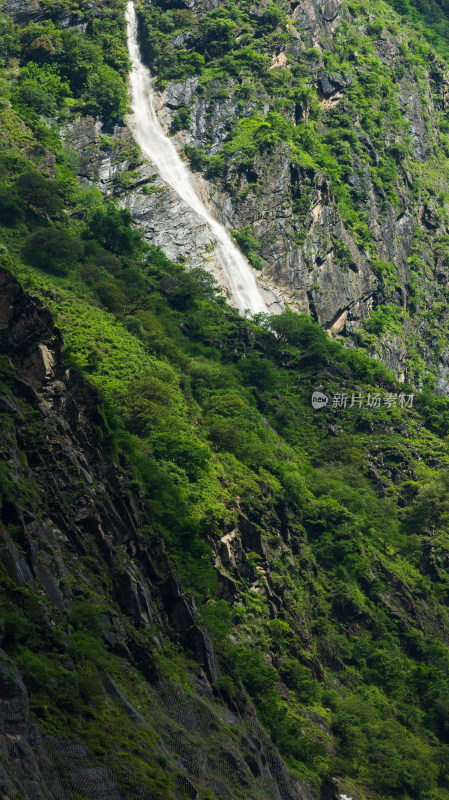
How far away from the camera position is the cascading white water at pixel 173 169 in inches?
4796

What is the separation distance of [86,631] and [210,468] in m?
31.7

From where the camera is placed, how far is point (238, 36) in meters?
152

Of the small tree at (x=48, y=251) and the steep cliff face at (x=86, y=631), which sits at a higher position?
the small tree at (x=48, y=251)

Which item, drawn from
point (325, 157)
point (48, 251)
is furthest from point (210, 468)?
point (325, 157)

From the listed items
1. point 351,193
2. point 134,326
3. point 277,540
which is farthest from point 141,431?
point 351,193

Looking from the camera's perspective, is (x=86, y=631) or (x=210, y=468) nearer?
(x=86, y=631)

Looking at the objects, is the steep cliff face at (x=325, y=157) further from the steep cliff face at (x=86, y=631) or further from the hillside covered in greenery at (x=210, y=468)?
the steep cliff face at (x=86, y=631)

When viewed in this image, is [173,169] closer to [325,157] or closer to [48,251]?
[325,157]

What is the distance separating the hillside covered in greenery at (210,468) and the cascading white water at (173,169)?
298cm

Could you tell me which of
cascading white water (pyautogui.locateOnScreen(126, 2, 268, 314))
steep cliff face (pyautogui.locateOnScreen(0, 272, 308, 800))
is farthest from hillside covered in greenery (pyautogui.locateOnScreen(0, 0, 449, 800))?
cascading white water (pyautogui.locateOnScreen(126, 2, 268, 314))

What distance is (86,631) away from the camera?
36.9 metres

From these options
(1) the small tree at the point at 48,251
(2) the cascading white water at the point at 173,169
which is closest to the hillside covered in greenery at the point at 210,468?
(1) the small tree at the point at 48,251

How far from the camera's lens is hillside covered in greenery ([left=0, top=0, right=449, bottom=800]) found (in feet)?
123

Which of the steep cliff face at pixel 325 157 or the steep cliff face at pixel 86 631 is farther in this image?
the steep cliff face at pixel 325 157
